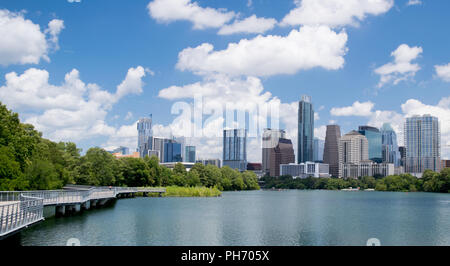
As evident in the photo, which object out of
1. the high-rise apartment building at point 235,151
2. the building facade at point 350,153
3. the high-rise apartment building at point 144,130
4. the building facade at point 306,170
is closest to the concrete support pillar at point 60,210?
the high-rise apartment building at point 144,130

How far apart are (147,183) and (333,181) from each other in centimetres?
8580

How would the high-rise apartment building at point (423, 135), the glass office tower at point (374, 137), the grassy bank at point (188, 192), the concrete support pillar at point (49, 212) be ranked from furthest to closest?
the grassy bank at point (188, 192) < the glass office tower at point (374, 137) < the concrete support pillar at point (49, 212) < the high-rise apartment building at point (423, 135)

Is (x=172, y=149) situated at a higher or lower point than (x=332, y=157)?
higher

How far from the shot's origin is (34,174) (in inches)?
1444

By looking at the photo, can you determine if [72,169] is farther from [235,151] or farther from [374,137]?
[235,151]

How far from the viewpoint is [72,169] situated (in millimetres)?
58781

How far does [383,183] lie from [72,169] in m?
87.5

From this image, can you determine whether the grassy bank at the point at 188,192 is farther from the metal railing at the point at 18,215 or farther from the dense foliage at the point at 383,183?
the dense foliage at the point at 383,183

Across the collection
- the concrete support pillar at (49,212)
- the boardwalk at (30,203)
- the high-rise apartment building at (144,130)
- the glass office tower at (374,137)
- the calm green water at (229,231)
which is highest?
the glass office tower at (374,137)

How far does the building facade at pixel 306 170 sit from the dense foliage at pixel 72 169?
68.3m


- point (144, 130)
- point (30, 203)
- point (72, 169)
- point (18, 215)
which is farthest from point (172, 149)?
point (18, 215)

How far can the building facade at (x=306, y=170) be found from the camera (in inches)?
7057
